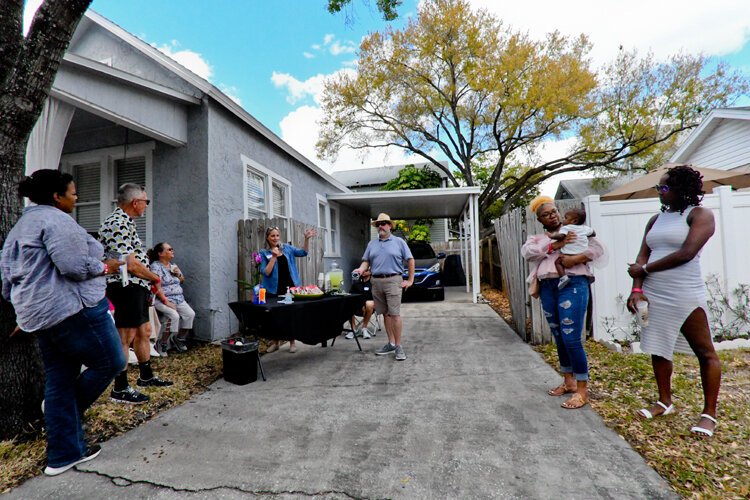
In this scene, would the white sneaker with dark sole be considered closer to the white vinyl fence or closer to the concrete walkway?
the concrete walkway

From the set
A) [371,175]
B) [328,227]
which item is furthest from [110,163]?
[371,175]

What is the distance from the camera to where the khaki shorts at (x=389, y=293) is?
14.9 ft

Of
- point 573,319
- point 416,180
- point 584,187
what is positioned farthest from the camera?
point 584,187

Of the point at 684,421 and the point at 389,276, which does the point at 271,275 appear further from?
the point at 684,421

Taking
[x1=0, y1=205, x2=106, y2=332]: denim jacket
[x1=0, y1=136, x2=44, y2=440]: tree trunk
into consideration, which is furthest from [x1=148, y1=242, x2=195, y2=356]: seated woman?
[x1=0, y1=205, x2=106, y2=332]: denim jacket

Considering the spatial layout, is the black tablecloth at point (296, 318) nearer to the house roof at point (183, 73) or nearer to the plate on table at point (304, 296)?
the plate on table at point (304, 296)

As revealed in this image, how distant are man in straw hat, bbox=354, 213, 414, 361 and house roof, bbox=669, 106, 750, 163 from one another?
9.79 metres

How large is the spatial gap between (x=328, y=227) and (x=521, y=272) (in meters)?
6.36

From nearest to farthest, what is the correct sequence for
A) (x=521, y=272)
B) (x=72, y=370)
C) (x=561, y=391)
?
(x=72, y=370), (x=561, y=391), (x=521, y=272)

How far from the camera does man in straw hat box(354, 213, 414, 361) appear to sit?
14.9 ft

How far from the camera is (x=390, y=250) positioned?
15.1 ft

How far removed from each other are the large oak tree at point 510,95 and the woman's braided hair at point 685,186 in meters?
13.9

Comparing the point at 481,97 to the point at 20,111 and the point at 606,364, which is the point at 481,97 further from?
the point at 20,111

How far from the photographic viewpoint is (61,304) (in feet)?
6.72
